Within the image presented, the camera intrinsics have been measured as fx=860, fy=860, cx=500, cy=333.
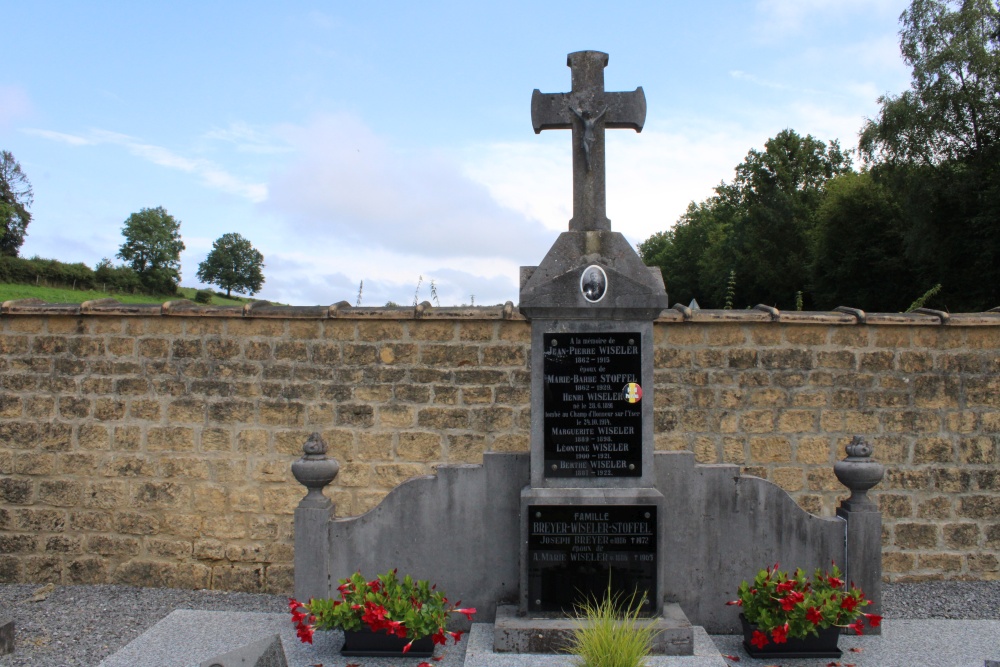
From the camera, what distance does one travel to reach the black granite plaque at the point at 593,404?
5227 mm

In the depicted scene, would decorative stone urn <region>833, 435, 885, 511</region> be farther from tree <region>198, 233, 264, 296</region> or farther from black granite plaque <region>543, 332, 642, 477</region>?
tree <region>198, 233, 264, 296</region>

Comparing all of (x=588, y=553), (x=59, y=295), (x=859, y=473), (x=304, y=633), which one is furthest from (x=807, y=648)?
(x=59, y=295)

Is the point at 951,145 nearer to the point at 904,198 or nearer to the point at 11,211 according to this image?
the point at 904,198

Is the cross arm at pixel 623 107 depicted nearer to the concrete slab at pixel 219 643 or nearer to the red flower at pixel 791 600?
the red flower at pixel 791 600

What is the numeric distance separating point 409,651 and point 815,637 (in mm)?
2417

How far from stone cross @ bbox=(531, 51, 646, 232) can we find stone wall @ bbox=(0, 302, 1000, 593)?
1975 millimetres

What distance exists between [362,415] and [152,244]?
35.9 m

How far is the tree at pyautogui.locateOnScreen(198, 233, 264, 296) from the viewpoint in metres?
35.9

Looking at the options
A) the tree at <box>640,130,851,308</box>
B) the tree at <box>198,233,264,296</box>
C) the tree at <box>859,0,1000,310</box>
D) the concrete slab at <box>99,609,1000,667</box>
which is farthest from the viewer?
the tree at <box>640,130,851,308</box>

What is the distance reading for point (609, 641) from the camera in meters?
4.41

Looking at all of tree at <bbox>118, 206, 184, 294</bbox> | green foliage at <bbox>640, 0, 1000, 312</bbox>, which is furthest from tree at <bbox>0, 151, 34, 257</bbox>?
green foliage at <bbox>640, 0, 1000, 312</bbox>

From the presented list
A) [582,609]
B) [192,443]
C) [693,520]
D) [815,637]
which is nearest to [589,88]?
[693,520]

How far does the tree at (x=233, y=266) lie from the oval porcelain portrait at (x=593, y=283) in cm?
3202

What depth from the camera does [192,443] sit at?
23.6 feet
